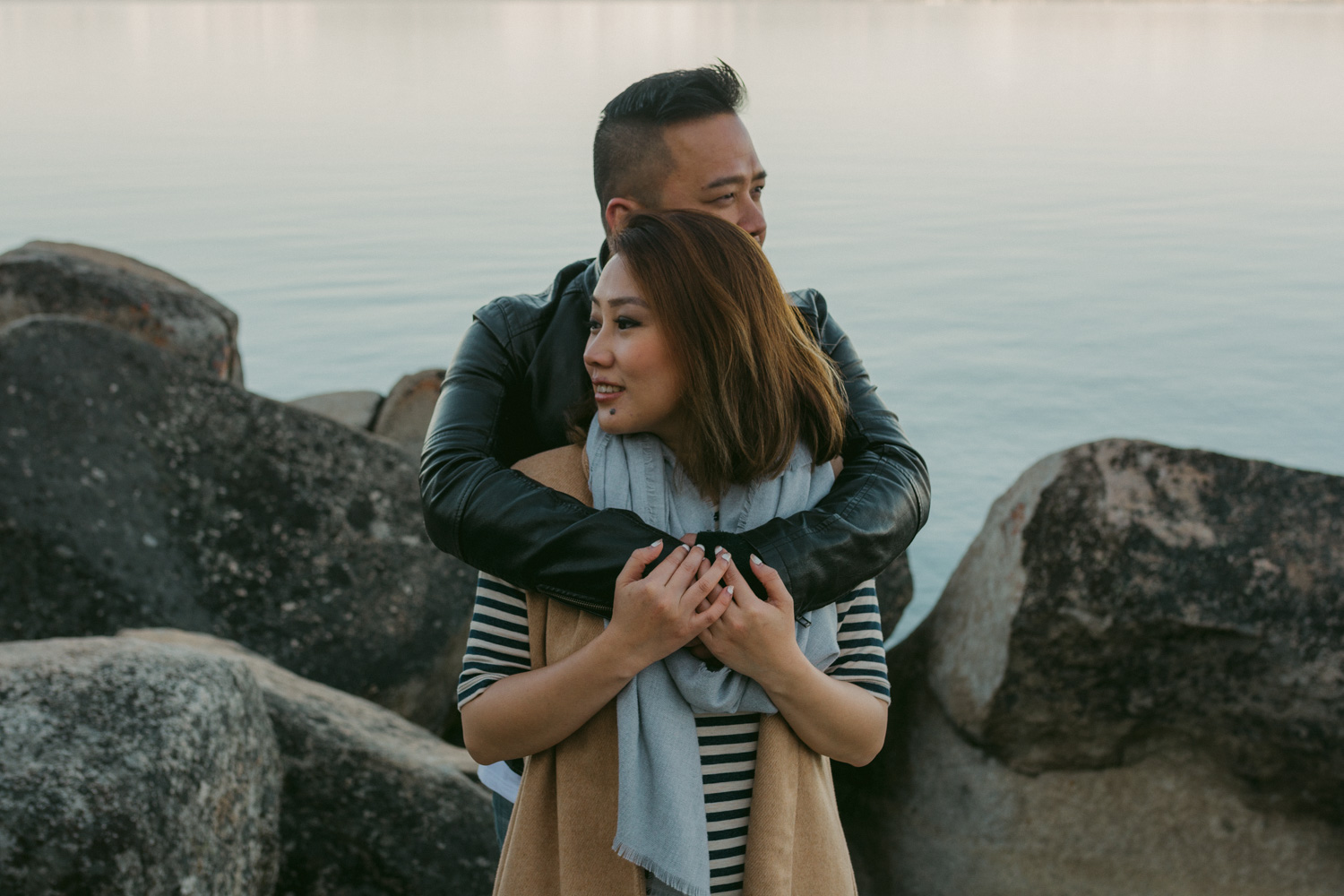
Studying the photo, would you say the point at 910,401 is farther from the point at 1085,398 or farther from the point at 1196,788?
the point at 1196,788

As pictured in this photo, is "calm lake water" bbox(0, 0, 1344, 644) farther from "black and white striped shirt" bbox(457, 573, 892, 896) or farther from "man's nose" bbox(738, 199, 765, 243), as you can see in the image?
"black and white striped shirt" bbox(457, 573, 892, 896)

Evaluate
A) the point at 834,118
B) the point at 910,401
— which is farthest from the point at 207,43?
the point at 910,401

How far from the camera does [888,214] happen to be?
1590 cm

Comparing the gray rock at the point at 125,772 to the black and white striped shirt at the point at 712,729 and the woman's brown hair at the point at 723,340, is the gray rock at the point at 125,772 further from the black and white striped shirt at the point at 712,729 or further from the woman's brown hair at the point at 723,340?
the woman's brown hair at the point at 723,340

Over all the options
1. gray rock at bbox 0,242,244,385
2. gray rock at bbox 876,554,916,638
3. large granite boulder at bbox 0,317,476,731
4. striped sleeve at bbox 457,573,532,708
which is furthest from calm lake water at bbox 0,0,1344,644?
striped sleeve at bbox 457,573,532,708

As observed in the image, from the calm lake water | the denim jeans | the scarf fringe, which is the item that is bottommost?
the calm lake water

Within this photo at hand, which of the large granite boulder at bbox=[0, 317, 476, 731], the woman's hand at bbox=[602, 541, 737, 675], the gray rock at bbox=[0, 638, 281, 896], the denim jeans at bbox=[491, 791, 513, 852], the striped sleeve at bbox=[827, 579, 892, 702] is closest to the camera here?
the woman's hand at bbox=[602, 541, 737, 675]

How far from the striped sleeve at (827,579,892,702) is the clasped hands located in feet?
0.59

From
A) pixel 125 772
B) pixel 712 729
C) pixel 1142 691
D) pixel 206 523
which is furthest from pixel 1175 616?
pixel 206 523

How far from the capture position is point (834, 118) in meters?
25.1

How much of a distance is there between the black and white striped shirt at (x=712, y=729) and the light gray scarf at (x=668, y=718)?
4 centimetres

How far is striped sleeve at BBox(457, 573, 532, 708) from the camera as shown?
191 centimetres

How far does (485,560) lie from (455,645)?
90.1 inches

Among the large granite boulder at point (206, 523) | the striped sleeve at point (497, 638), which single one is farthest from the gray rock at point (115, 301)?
the striped sleeve at point (497, 638)
